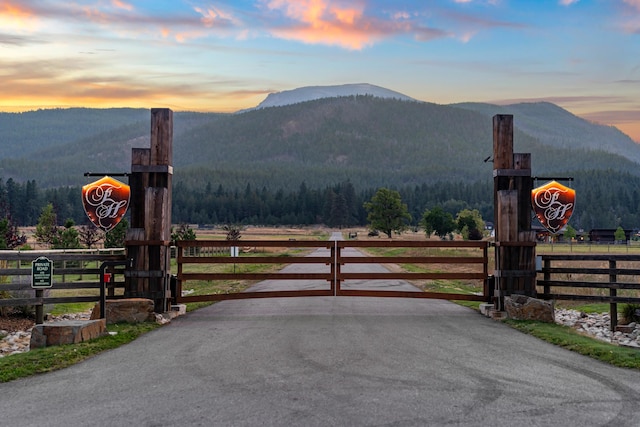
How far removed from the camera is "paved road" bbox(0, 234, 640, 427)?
22.0 ft

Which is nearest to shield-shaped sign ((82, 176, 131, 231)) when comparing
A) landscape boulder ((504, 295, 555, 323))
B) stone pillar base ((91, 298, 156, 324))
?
stone pillar base ((91, 298, 156, 324))

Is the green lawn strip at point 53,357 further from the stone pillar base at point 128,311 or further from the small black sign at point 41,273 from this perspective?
the small black sign at point 41,273

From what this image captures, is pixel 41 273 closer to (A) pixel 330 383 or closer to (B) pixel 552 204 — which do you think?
(A) pixel 330 383

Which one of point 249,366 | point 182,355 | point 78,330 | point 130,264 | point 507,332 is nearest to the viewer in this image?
point 249,366

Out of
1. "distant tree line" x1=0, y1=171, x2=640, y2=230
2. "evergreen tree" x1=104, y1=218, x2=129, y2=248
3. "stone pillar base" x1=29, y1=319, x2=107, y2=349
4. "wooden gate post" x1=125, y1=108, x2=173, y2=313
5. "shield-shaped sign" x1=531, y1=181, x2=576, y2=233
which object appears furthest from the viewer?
"distant tree line" x1=0, y1=171, x2=640, y2=230

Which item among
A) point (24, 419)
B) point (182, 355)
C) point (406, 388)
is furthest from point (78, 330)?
point (406, 388)

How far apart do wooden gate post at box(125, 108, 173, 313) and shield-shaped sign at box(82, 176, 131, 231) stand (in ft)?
2.51

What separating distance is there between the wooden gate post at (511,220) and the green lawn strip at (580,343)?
1.49 meters

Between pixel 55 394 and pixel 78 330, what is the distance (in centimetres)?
351

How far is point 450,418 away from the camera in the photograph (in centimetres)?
662

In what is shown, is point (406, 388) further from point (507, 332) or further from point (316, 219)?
point (316, 219)

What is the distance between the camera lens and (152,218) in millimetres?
15266

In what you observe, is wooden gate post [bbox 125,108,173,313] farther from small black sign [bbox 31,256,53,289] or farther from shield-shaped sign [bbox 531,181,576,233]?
shield-shaped sign [bbox 531,181,576,233]

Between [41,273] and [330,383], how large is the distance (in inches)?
262
